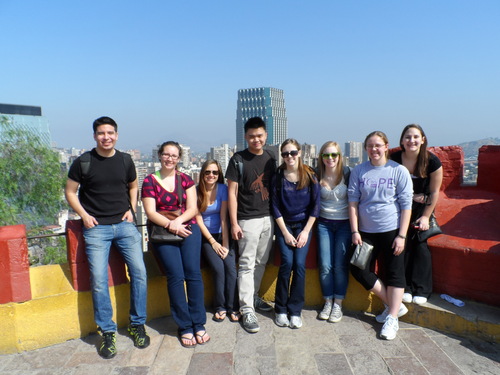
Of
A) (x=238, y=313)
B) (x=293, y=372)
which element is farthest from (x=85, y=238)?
(x=293, y=372)

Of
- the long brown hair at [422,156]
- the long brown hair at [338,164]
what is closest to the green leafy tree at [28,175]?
the long brown hair at [338,164]

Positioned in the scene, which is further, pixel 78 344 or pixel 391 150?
pixel 391 150

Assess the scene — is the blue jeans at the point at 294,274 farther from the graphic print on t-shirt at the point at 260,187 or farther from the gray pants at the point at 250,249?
the graphic print on t-shirt at the point at 260,187

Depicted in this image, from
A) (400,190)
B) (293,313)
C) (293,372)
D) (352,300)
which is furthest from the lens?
(352,300)

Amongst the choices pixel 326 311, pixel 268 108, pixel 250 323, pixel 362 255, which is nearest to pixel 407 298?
pixel 362 255

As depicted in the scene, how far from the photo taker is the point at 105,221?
8.98ft

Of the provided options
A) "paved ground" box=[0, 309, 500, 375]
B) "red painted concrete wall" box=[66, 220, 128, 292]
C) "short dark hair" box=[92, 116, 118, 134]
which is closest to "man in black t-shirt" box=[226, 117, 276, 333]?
"paved ground" box=[0, 309, 500, 375]

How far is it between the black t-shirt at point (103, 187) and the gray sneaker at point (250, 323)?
1.37m

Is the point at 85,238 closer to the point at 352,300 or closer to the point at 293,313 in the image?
the point at 293,313

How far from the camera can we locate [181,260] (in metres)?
2.89

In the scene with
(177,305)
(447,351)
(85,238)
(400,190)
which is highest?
(400,190)

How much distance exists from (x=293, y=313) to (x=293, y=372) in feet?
2.21

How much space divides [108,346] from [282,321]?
142 cm

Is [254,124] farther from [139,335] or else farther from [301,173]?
[139,335]
